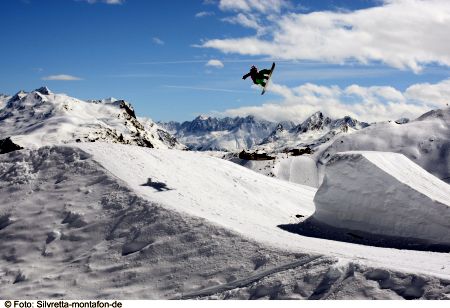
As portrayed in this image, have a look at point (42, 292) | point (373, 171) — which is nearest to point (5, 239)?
point (42, 292)

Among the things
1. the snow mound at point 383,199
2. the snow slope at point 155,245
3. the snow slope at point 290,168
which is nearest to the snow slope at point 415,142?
the snow slope at point 290,168

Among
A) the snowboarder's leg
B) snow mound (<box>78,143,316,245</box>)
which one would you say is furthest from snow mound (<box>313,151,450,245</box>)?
the snowboarder's leg

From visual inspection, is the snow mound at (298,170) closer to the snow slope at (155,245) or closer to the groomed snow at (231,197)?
the groomed snow at (231,197)

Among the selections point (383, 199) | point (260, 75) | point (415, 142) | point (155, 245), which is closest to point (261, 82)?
point (260, 75)

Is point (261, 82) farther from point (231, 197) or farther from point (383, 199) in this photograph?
point (383, 199)

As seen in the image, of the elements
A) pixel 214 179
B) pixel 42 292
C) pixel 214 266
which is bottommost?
pixel 42 292

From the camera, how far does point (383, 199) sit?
59.7 ft

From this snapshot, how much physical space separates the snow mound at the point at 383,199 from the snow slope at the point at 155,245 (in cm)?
190

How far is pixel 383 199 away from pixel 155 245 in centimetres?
960

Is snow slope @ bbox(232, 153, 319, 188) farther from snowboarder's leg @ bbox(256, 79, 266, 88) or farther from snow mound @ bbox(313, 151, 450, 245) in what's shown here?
snow mound @ bbox(313, 151, 450, 245)

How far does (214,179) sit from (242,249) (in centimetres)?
1011

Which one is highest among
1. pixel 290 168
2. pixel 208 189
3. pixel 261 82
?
pixel 261 82

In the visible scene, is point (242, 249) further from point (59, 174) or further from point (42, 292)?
point (59, 174)

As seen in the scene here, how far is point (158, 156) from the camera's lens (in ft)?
76.9
